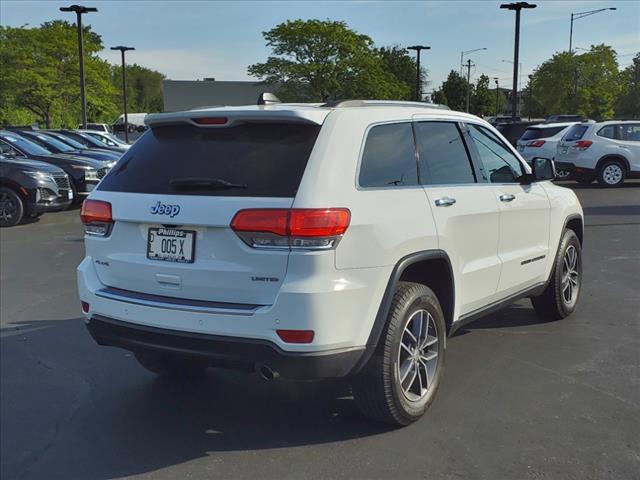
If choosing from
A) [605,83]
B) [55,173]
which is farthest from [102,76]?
[605,83]

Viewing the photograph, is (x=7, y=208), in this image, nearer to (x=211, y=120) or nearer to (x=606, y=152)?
(x=211, y=120)

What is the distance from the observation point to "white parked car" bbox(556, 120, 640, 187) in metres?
17.1

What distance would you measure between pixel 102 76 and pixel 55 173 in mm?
34055

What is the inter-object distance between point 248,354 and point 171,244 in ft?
2.33

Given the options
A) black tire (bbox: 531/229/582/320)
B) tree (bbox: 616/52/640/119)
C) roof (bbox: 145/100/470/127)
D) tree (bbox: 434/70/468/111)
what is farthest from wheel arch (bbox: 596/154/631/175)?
tree (bbox: 434/70/468/111)

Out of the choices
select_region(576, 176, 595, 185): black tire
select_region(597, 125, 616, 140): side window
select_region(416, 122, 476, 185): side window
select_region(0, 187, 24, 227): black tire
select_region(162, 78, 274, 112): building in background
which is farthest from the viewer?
select_region(162, 78, 274, 112): building in background

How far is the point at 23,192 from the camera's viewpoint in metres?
12.5

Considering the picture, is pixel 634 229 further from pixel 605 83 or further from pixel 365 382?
pixel 605 83

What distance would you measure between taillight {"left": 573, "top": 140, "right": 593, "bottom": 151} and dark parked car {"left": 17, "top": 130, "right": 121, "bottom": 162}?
37.8 feet

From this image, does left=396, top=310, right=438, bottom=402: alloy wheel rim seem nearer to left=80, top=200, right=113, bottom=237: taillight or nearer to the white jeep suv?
the white jeep suv

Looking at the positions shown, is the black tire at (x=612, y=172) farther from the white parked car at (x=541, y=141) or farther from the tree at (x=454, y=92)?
the tree at (x=454, y=92)

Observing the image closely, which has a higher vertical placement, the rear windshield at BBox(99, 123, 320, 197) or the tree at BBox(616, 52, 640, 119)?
the tree at BBox(616, 52, 640, 119)

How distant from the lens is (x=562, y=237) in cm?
571

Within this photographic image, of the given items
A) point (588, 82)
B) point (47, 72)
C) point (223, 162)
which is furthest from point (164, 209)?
point (588, 82)
